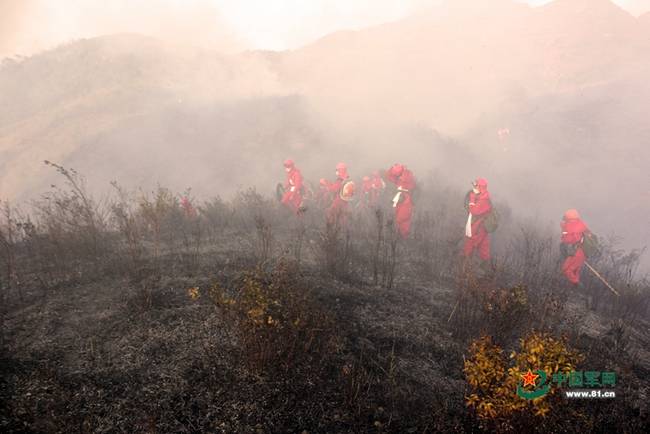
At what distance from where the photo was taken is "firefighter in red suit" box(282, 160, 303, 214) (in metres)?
9.04

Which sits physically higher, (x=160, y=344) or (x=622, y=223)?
(x=160, y=344)

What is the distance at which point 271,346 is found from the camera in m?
3.22

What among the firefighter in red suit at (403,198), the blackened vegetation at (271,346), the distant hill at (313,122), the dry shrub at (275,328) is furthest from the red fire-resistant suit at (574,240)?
the distant hill at (313,122)

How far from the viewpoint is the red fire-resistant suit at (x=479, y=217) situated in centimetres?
705

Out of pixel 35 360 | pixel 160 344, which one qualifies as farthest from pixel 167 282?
pixel 35 360

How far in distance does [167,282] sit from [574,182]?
19213 millimetres

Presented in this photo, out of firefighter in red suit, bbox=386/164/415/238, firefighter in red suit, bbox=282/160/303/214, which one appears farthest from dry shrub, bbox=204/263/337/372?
firefighter in red suit, bbox=282/160/303/214

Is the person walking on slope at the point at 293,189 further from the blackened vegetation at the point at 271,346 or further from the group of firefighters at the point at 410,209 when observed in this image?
the blackened vegetation at the point at 271,346

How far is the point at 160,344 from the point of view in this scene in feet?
11.5

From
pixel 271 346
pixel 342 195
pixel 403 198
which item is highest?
pixel 342 195

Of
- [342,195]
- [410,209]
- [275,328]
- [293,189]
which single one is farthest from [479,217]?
[275,328]

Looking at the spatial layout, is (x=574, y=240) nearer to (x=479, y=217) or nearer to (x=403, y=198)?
(x=479, y=217)

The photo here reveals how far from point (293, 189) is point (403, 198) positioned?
2.56 m

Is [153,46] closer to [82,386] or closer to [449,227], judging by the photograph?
[449,227]
